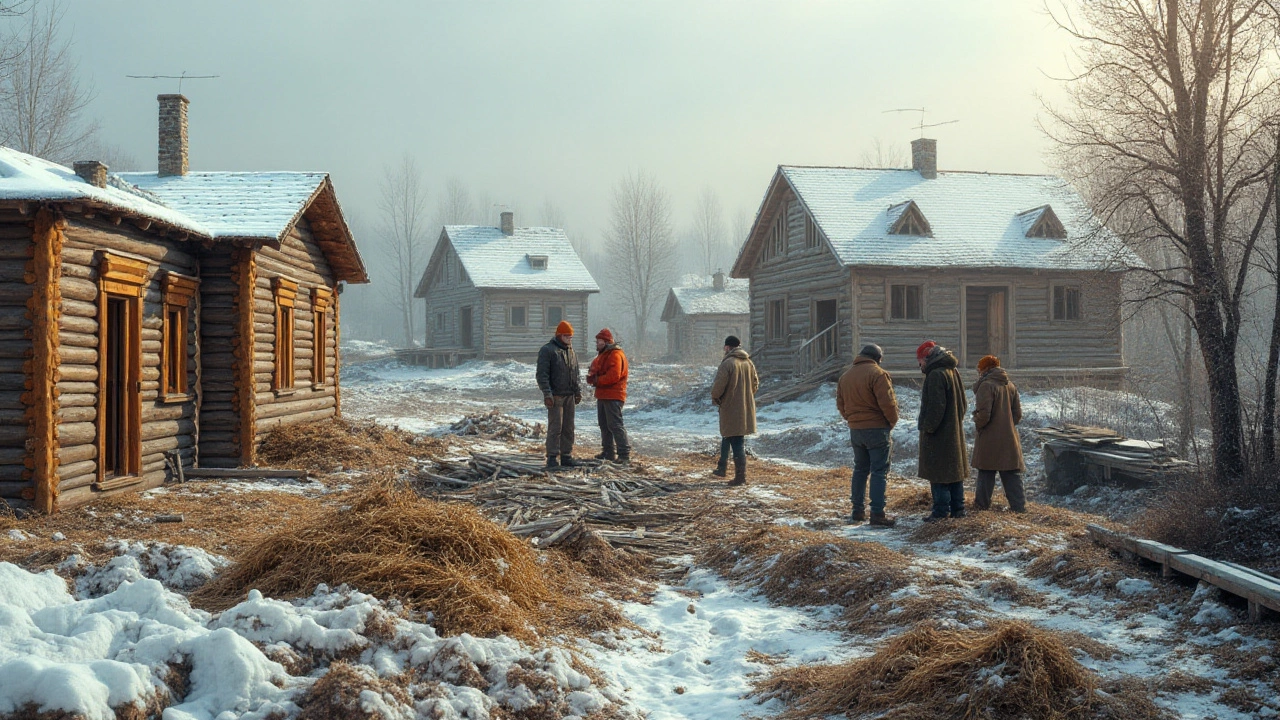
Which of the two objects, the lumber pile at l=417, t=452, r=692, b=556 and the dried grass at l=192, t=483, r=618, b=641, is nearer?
the dried grass at l=192, t=483, r=618, b=641

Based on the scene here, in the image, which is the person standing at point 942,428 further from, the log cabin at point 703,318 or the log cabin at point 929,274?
the log cabin at point 703,318

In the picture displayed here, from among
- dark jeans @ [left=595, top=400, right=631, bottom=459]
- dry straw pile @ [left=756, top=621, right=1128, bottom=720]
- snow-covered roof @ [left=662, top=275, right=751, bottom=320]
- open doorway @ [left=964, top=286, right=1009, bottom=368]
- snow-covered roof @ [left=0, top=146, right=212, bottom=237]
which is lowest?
dry straw pile @ [left=756, top=621, right=1128, bottom=720]

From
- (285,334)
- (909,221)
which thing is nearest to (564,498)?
(285,334)

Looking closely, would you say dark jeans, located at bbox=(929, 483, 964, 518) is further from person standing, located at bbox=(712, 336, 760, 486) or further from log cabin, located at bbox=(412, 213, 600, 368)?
log cabin, located at bbox=(412, 213, 600, 368)

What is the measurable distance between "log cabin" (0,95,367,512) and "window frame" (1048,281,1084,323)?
19502 millimetres

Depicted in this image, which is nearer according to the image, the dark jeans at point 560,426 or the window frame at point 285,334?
the dark jeans at point 560,426

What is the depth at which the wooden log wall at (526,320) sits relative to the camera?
134 ft

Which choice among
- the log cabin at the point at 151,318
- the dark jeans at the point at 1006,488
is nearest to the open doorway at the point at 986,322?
the dark jeans at the point at 1006,488

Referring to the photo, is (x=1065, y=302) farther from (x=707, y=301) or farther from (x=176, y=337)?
(x=707, y=301)

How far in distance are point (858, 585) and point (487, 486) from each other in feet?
17.4

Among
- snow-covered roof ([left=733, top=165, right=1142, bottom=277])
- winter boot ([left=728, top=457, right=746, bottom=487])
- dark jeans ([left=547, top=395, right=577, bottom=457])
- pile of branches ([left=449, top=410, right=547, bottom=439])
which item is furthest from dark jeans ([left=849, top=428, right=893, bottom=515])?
snow-covered roof ([left=733, top=165, right=1142, bottom=277])

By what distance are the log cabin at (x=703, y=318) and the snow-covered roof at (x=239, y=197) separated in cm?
3751

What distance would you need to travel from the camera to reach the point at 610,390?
43.3 ft

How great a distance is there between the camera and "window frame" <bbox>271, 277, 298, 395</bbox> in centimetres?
1400
